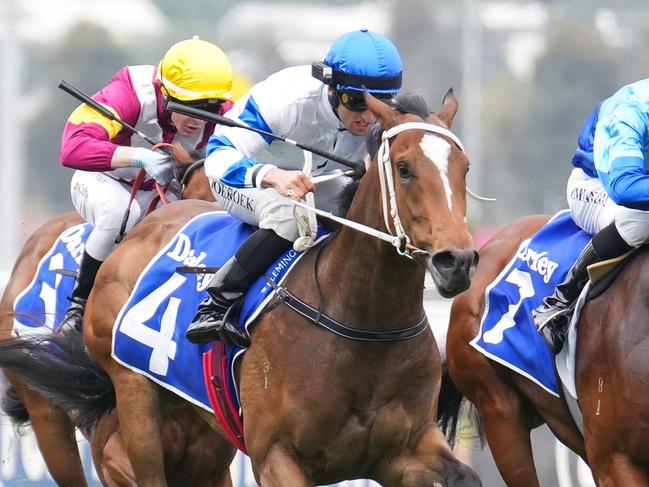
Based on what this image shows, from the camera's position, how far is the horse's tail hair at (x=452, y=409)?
7070 mm

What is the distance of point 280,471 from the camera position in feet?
17.0

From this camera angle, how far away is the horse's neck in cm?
505

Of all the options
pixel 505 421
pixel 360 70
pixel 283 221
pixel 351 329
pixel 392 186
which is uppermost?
pixel 360 70

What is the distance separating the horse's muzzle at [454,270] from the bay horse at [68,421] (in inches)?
101

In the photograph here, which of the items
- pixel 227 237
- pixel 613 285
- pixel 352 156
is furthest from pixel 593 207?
pixel 227 237

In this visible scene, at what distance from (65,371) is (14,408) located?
3.31 feet

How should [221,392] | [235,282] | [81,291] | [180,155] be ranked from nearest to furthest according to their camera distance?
[235,282], [221,392], [180,155], [81,291]

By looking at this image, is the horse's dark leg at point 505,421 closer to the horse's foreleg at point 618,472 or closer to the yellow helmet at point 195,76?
the horse's foreleg at point 618,472

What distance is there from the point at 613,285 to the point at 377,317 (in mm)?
1058

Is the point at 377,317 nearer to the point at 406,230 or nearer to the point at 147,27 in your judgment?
the point at 406,230

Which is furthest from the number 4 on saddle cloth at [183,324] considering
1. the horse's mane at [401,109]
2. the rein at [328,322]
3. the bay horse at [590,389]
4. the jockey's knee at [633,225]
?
the jockey's knee at [633,225]

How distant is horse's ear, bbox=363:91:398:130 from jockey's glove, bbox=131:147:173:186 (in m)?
2.00

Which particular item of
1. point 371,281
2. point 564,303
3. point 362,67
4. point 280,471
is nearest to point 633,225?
point 564,303

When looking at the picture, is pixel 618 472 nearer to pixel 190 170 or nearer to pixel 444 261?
pixel 444 261
